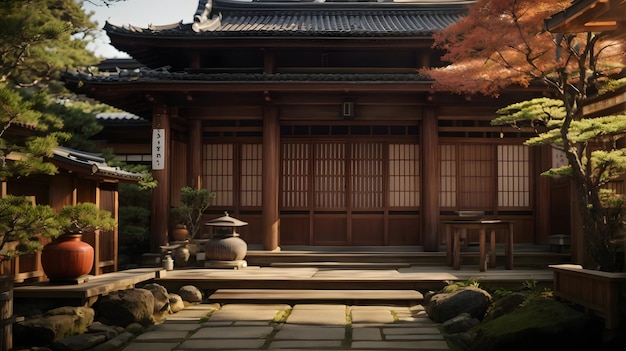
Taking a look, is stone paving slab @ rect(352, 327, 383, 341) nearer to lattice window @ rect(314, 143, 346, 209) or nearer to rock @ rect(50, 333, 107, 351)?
rock @ rect(50, 333, 107, 351)

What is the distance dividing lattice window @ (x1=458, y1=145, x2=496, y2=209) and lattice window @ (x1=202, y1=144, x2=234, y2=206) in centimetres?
519

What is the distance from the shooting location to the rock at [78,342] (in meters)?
7.89

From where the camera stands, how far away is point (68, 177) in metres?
11.6

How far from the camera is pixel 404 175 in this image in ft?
52.0

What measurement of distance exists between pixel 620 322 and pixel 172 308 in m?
6.36

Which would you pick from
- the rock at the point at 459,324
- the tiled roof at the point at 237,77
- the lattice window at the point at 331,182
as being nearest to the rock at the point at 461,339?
the rock at the point at 459,324

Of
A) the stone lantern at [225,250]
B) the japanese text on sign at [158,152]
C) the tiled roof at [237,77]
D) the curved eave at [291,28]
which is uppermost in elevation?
the curved eave at [291,28]

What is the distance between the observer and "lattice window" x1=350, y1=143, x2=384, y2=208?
1578 centimetres

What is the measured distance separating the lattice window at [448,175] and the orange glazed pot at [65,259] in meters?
8.40

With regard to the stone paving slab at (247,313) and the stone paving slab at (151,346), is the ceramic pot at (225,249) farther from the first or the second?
the stone paving slab at (151,346)

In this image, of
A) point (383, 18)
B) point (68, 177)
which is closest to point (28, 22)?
point (68, 177)

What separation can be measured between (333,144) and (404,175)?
1.75 metres

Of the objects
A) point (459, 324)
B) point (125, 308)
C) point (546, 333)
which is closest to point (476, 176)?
point (459, 324)

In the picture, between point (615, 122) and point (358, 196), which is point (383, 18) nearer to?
point (358, 196)
